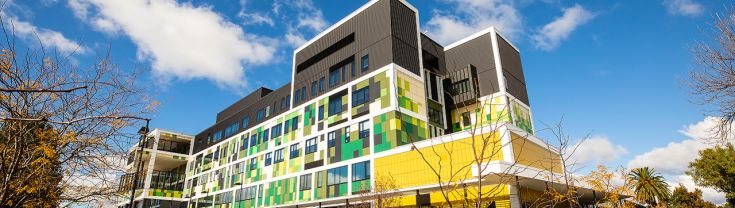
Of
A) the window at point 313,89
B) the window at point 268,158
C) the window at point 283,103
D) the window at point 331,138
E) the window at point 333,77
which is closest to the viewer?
the window at point 331,138

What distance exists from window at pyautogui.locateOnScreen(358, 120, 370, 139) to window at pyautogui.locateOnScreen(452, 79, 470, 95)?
9576 millimetres

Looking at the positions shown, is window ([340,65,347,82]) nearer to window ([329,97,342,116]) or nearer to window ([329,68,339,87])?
window ([329,68,339,87])

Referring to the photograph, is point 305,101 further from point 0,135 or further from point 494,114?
point 0,135

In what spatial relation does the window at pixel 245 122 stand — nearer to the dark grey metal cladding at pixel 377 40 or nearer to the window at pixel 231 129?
the window at pixel 231 129

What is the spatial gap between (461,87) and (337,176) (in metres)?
14.2

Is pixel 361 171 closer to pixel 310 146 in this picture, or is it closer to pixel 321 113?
pixel 310 146

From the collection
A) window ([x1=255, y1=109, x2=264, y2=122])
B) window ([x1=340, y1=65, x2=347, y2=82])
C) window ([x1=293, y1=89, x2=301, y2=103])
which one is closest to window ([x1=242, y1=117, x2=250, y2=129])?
window ([x1=255, y1=109, x2=264, y2=122])

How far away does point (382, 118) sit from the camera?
3331 centimetres

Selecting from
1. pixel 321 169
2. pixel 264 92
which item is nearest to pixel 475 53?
pixel 321 169

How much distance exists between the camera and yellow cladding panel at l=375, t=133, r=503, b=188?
26.7 meters

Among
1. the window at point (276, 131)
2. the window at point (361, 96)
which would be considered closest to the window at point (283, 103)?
the window at point (276, 131)

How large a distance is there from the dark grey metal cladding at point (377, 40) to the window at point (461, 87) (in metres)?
4.26

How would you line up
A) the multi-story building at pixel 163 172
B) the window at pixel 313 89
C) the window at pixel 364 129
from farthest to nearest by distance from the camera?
the multi-story building at pixel 163 172
the window at pixel 313 89
the window at pixel 364 129

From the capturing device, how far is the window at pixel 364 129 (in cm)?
3431
